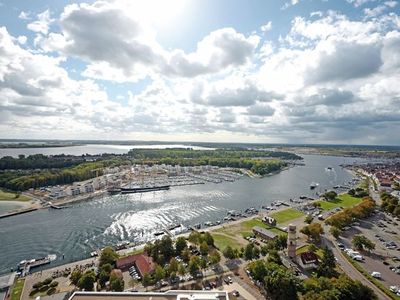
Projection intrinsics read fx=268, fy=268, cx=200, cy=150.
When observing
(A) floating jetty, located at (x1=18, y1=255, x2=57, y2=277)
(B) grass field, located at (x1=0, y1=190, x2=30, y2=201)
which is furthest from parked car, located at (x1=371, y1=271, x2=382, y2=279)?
(B) grass field, located at (x1=0, y1=190, x2=30, y2=201)

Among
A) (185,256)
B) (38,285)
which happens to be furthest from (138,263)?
(38,285)

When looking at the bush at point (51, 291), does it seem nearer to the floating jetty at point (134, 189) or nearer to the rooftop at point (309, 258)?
the rooftop at point (309, 258)

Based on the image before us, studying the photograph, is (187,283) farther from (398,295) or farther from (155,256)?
(398,295)

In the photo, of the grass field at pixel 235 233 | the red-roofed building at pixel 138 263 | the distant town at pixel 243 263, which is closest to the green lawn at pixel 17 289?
the distant town at pixel 243 263

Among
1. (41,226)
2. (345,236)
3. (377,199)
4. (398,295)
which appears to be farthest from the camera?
(377,199)

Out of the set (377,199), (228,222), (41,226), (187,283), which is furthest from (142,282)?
(377,199)

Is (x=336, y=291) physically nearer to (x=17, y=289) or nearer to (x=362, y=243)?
(x=362, y=243)
